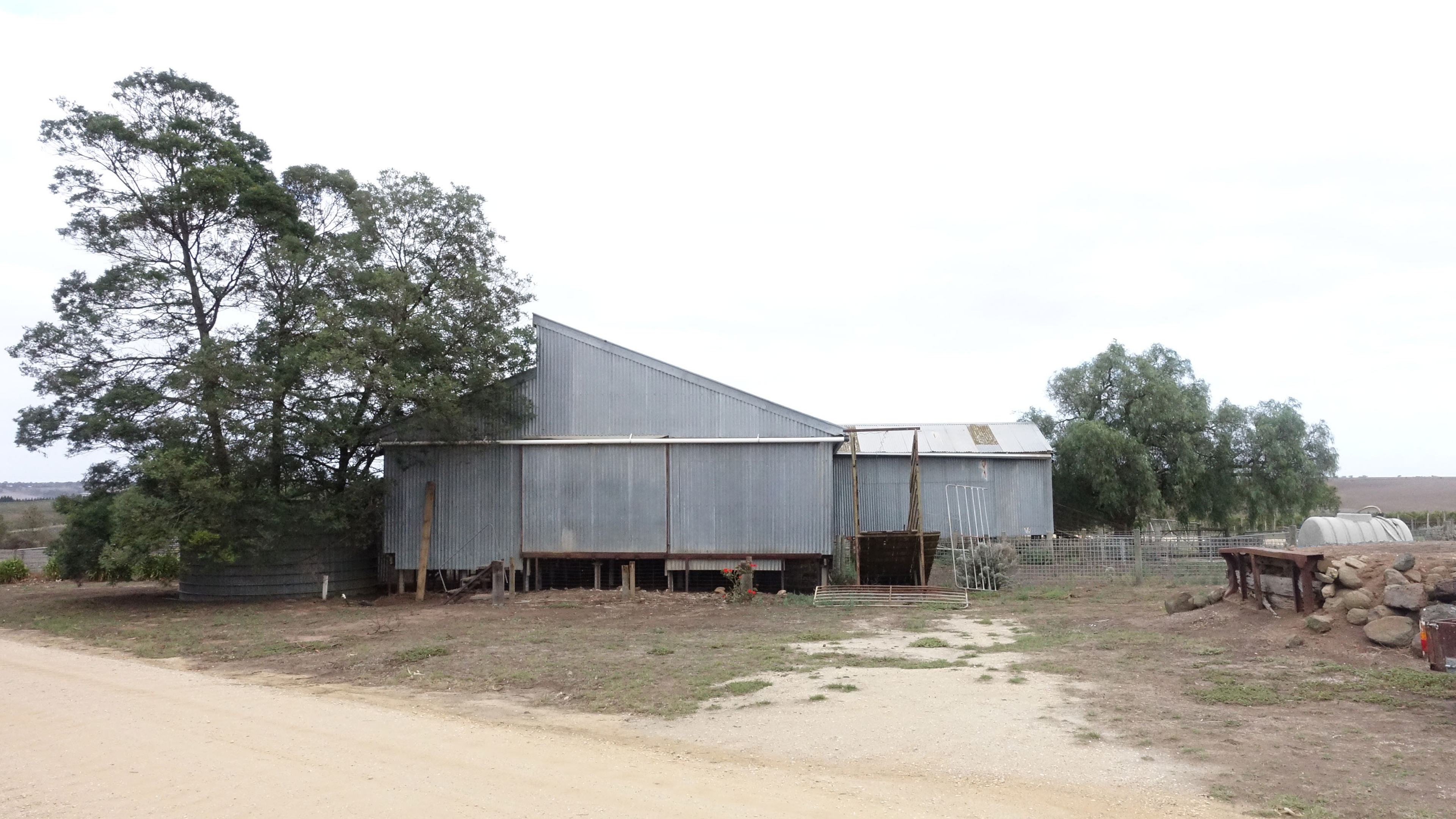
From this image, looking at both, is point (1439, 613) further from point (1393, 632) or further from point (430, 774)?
point (430, 774)

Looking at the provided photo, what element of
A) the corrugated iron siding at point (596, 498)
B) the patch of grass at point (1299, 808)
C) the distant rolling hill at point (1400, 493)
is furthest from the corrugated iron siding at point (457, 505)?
the distant rolling hill at point (1400, 493)

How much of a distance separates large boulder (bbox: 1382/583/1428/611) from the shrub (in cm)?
4089

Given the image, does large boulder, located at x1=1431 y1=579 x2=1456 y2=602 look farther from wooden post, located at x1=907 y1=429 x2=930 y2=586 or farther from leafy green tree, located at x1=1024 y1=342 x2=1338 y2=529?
leafy green tree, located at x1=1024 y1=342 x2=1338 y2=529

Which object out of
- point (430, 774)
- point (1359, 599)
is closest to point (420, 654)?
point (430, 774)

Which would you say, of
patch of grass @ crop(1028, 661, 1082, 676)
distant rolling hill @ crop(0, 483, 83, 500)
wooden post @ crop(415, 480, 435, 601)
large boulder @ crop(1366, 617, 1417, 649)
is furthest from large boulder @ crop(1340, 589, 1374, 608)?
distant rolling hill @ crop(0, 483, 83, 500)

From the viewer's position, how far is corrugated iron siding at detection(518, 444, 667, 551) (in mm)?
25797

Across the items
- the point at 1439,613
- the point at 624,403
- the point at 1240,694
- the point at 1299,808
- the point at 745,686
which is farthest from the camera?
the point at 624,403

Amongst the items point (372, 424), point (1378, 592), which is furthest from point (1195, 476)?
point (372, 424)

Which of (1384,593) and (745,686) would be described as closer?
(745,686)

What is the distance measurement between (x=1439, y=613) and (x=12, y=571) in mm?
41558

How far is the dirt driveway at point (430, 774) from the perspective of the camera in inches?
284

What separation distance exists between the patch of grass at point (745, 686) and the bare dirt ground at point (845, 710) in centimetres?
5

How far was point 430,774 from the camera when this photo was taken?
26.9 feet

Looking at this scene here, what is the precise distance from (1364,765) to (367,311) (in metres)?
22.5
